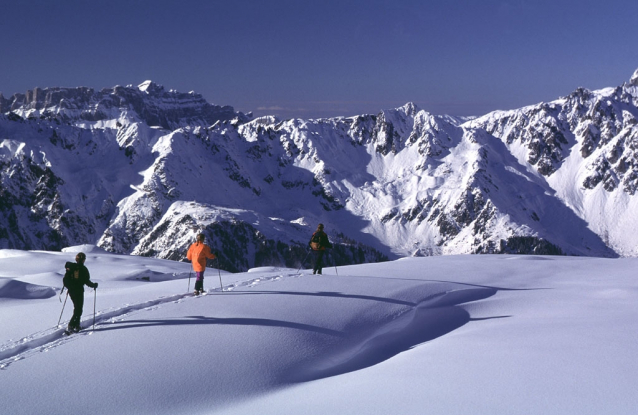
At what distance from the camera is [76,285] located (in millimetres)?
17969

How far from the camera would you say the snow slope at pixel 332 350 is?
38.7ft

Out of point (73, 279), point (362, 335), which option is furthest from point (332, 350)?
point (73, 279)

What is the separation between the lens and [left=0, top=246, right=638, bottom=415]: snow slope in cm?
1180

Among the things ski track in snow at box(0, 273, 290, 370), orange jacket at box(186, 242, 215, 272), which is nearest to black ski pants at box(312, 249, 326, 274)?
orange jacket at box(186, 242, 215, 272)

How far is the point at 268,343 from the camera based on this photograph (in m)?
15.6

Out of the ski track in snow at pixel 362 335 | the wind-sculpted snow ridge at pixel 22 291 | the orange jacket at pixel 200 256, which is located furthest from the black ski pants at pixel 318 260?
the wind-sculpted snow ridge at pixel 22 291

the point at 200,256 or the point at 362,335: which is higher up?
the point at 200,256

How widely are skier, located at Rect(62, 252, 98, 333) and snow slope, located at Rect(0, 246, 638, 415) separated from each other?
546mm

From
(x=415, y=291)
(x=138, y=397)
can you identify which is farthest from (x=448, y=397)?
(x=415, y=291)

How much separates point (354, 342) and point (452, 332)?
3734 millimetres

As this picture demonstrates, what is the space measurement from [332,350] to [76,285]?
8889 mm

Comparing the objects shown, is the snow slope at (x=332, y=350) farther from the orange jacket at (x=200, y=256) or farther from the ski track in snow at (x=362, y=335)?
the orange jacket at (x=200, y=256)

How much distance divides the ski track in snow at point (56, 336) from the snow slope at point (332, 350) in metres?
0.08

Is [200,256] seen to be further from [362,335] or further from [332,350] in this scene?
[332,350]
